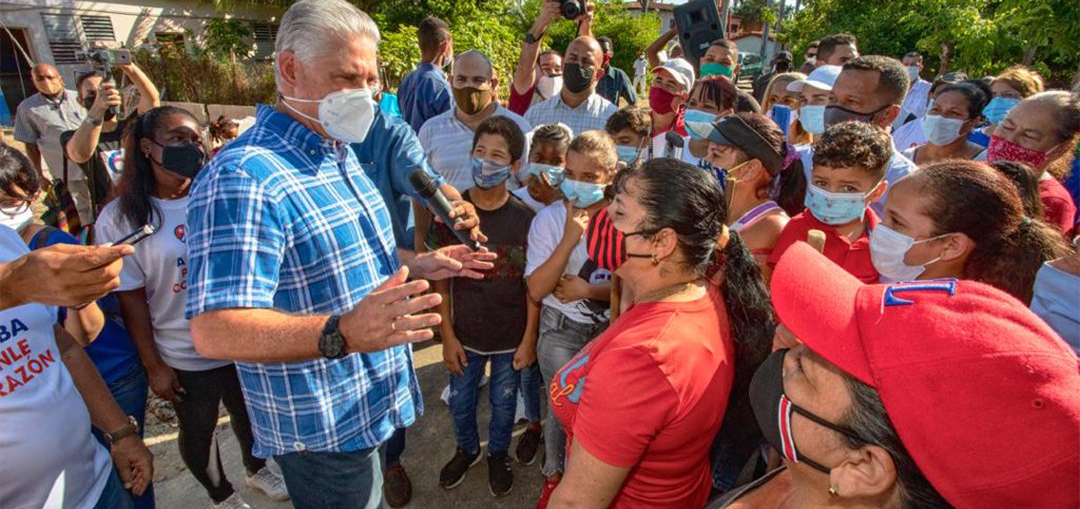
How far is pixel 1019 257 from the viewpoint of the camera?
185 centimetres

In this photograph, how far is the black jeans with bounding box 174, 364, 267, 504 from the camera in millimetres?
2557

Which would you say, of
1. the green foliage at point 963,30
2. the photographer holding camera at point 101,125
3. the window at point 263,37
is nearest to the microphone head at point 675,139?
the photographer holding camera at point 101,125

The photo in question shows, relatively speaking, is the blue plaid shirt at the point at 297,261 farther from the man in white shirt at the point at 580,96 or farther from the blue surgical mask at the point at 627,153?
the man in white shirt at the point at 580,96

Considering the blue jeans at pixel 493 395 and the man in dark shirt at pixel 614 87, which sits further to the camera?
the man in dark shirt at pixel 614 87

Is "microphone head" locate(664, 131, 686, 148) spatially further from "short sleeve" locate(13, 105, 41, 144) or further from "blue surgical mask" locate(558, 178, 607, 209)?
"short sleeve" locate(13, 105, 41, 144)

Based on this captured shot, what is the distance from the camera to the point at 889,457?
0.94 m

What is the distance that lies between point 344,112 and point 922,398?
1.68 m

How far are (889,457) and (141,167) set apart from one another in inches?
114

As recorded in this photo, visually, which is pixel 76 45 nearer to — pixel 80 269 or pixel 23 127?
pixel 23 127

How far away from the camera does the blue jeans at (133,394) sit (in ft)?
7.56

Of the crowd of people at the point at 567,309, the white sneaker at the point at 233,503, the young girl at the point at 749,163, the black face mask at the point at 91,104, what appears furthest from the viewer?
the black face mask at the point at 91,104

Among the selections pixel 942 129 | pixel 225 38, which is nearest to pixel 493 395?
pixel 942 129

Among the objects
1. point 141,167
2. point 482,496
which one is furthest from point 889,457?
point 141,167

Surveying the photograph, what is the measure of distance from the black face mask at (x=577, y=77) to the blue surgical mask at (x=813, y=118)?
5.39 feet
